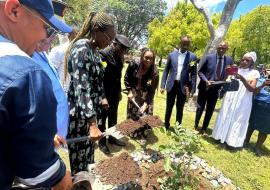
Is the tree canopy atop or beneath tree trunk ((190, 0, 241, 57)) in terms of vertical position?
atop

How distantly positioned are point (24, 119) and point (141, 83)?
4.56 m

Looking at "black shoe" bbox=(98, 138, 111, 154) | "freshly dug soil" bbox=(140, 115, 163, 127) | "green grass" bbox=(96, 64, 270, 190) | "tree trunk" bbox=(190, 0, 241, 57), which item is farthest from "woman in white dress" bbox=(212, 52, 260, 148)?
"tree trunk" bbox=(190, 0, 241, 57)

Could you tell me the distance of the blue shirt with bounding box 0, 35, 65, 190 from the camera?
0.89 meters

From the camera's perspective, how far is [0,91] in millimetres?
871

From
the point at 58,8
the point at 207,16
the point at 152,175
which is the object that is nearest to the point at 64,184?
the point at 58,8

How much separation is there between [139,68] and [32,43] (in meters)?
4.30

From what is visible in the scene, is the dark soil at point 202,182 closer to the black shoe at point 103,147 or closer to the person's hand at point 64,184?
the black shoe at point 103,147

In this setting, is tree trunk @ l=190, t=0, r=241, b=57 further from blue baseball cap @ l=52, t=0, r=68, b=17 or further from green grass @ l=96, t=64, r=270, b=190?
blue baseball cap @ l=52, t=0, r=68, b=17

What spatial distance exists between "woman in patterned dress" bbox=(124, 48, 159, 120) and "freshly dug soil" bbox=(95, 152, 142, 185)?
1461mm

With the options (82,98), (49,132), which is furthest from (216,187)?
(49,132)

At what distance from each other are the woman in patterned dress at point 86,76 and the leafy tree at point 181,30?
1211 inches

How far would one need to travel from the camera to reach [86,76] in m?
2.61

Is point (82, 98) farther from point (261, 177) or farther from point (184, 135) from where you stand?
point (261, 177)

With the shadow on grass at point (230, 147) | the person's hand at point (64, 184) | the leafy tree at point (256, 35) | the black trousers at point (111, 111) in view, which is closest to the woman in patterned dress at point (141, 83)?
the black trousers at point (111, 111)
